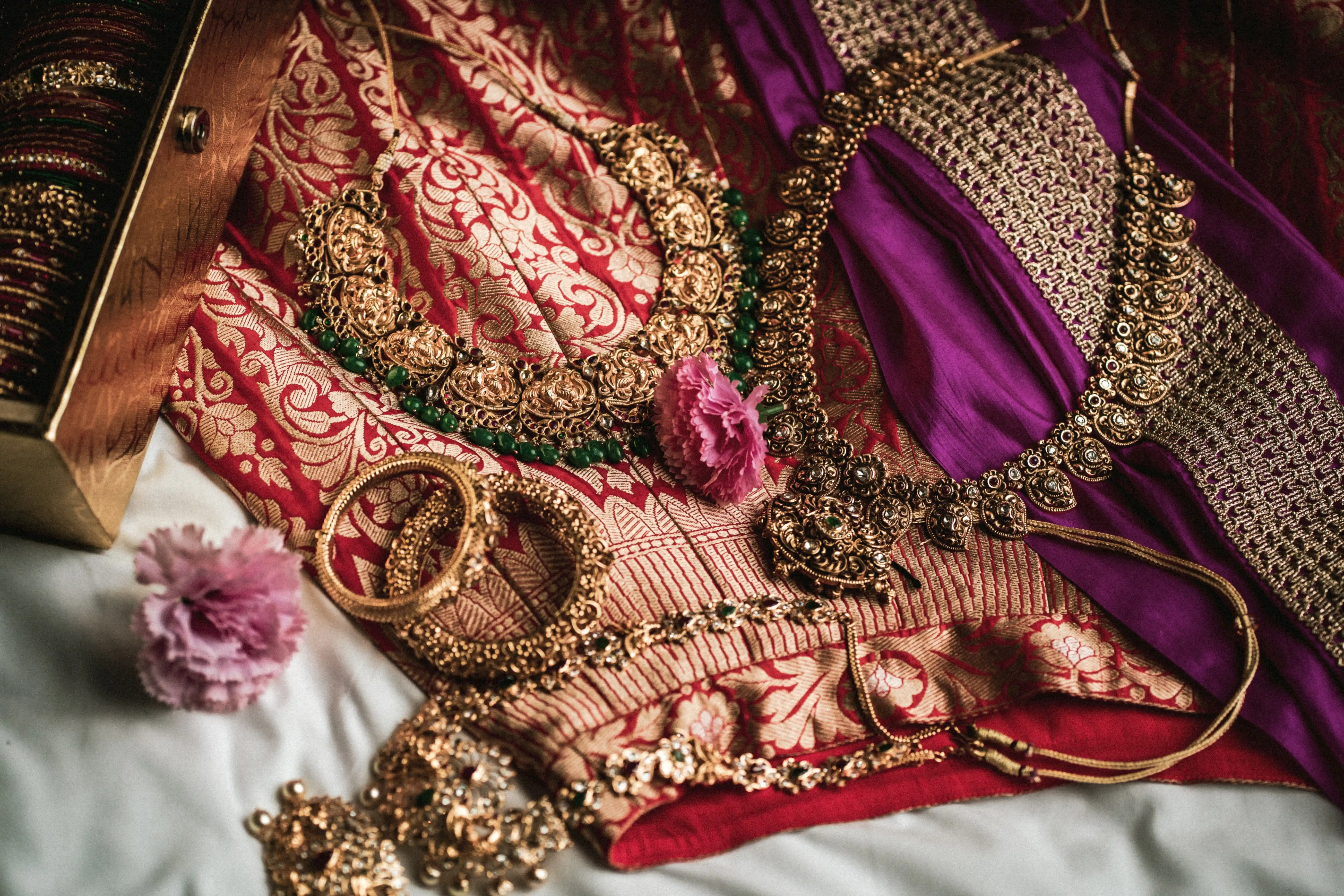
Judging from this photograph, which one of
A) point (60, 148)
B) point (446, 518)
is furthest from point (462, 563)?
point (60, 148)

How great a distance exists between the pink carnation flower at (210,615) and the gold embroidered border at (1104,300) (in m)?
0.92

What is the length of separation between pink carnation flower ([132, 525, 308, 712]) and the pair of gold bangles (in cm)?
9

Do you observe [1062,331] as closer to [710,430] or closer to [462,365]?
[710,430]

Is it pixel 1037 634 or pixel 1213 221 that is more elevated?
pixel 1213 221

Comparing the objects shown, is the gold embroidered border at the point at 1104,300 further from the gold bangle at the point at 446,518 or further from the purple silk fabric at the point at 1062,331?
the gold bangle at the point at 446,518

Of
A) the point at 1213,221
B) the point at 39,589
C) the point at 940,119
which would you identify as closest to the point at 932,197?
the point at 940,119

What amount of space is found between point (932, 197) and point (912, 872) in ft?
2.59

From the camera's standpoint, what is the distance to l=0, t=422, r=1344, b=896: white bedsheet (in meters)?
0.76

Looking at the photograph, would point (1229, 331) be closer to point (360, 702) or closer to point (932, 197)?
point (932, 197)

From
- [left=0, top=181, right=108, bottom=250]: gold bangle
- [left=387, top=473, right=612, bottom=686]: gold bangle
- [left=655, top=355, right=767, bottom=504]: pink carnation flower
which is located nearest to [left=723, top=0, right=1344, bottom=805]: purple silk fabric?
[left=655, top=355, right=767, bottom=504]: pink carnation flower

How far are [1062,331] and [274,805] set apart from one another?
99 cm

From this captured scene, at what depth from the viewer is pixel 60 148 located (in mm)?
902

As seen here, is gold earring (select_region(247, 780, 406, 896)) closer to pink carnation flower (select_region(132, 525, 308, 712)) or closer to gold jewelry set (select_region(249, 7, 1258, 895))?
gold jewelry set (select_region(249, 7, 1258, 895))

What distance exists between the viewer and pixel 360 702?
2.79 ft
